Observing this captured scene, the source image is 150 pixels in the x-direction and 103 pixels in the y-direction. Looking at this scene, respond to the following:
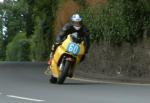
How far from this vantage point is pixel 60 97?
41.9 feet

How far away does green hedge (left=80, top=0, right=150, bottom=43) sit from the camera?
19656 millimetres

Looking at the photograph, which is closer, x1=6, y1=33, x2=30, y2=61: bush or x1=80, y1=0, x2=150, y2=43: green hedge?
x1=80, y1=0, x2=150, y2=43: green hedge

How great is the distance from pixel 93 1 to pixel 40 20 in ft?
81.4

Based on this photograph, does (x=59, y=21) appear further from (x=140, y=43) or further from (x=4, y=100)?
(x=4, y=100)

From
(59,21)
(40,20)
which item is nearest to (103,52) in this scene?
(59,21)

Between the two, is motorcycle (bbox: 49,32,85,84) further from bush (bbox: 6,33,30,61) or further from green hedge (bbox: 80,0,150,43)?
bush (bbox: 6,33,30,61)

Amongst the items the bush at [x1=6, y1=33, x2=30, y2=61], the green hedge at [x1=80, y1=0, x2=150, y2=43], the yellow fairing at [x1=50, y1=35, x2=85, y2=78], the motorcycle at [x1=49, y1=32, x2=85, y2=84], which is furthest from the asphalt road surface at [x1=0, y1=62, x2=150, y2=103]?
the bush at [x1=6, y1=33, x2=30, y2=61]

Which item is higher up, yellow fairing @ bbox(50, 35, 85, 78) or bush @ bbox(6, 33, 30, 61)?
yellow fairing @ bbox(50, 35, 85, 78)

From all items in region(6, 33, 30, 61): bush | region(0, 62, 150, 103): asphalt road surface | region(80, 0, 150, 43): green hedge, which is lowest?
region(6, 33, 30, 61): bush

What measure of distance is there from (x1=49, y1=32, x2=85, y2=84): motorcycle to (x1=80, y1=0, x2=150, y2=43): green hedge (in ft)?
12.4

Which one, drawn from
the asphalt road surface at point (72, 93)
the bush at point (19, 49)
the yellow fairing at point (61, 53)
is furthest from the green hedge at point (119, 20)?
the bush at point (19, 49)

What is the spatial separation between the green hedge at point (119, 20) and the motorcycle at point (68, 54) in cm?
378

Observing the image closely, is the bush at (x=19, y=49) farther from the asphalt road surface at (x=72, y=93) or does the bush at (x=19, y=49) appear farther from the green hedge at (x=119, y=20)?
the asphalt road surface at (x=72, y=93)

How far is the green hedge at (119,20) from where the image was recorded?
1966cm
